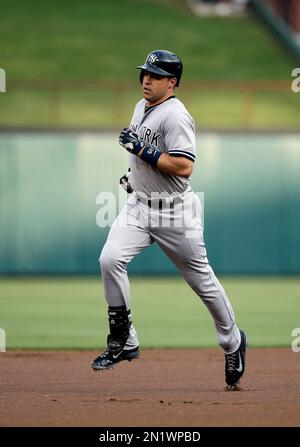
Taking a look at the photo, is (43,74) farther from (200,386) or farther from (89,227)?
(200,386)

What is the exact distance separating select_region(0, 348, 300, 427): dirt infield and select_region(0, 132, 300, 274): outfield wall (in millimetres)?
7041

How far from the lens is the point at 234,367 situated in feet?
23.5

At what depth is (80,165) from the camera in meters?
16.6

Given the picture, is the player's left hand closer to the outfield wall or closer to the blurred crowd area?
the outfield wall

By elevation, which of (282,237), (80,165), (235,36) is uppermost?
(235,36)

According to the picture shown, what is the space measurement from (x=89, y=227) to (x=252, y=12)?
766 inches

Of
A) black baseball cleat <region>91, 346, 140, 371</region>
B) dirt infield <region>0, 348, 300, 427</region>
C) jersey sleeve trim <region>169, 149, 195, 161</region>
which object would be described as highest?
jersey sleeve trim <region>169, 149, 195, 161</region>

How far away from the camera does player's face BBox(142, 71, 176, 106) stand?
7012 millimetres

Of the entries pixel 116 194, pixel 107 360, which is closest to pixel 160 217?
pixel 107 360

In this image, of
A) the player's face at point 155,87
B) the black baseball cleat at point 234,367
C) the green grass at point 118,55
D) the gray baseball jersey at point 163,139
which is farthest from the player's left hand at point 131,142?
the green grass at point 118,55

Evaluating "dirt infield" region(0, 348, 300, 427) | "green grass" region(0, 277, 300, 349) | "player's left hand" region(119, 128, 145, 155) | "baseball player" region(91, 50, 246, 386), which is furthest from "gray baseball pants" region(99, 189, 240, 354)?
"green grass" region(0, 277, 300, 349)

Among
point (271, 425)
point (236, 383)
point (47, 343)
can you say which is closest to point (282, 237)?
point (47, 343)

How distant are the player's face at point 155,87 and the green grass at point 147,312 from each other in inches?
132

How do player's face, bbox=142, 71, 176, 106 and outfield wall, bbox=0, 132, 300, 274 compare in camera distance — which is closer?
player's face, bbox=142, 71, 176, 106
